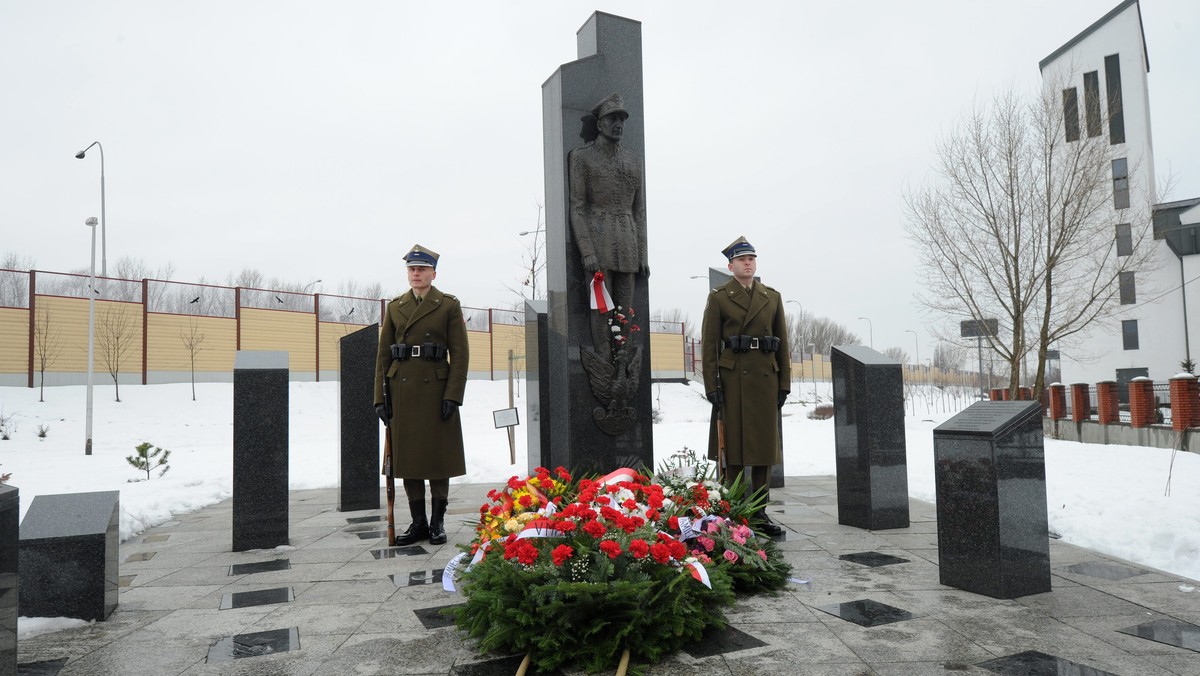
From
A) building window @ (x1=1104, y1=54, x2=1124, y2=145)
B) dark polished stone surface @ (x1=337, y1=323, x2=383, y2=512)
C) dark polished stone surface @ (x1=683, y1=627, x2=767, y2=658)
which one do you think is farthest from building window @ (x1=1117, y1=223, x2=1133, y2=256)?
dark polished stone surface @ (x1=683, y1=627, x2=767, y2=658)

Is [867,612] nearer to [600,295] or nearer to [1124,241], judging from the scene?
[600,295]

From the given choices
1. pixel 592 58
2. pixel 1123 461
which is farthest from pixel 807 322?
pixel 592 58

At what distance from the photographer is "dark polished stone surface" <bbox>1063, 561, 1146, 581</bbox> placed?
158 inches

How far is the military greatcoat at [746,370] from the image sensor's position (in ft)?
16.9

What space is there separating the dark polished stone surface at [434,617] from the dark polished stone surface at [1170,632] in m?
2.94

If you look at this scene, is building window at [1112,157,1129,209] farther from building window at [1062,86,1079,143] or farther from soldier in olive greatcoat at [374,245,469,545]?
soldier in olive greatcoat at [374,245,469,545]

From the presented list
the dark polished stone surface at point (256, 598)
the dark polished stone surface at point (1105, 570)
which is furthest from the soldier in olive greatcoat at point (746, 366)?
the dark polished stone surface at point (256, 598)

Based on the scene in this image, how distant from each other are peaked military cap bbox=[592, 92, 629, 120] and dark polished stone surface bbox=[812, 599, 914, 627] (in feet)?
12.9

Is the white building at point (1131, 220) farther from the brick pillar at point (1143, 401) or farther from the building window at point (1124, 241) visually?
the brick pillar at point (1143, 401)

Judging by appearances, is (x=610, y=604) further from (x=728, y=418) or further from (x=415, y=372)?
(x=415, y=372)

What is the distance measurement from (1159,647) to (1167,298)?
30.8 metres

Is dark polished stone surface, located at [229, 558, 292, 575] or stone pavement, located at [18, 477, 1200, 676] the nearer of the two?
stone pavement, located at [18, 477, 1200, 676]

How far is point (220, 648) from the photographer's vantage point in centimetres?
307

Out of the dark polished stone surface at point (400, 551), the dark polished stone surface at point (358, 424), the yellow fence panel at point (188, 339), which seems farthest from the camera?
the yellow fence panel at point (188, 339)
